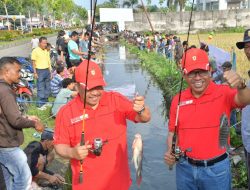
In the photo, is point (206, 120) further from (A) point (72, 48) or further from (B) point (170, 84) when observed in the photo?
(B) point (170, 84)

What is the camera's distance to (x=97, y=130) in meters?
3.14

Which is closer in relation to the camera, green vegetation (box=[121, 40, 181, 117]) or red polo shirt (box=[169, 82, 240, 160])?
red polo shirt (box=[169, 82, 240, 160])

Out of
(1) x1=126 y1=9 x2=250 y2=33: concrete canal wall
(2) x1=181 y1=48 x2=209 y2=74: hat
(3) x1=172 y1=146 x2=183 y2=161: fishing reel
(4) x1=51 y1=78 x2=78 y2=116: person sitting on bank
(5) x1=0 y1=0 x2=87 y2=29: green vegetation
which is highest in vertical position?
(5) x1=0 y1=0 x2=87 y2=29: green vegetation

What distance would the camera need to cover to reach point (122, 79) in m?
17.6

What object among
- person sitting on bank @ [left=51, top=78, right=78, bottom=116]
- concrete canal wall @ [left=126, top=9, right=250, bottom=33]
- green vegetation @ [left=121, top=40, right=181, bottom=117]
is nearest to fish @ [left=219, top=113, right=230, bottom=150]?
person sitting on bank @ [left=51, top=78, right=78, bottom=116]

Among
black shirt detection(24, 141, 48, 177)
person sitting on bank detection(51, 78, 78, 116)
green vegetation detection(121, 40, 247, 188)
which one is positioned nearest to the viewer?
black shirt detection(24, 141, 48, 177)

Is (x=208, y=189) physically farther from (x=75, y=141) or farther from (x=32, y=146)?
(x=32, y=146)

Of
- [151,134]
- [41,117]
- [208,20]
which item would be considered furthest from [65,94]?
[208,20]

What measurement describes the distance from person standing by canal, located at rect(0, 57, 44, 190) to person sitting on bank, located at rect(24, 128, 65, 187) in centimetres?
65

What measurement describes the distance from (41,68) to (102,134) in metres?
7.63

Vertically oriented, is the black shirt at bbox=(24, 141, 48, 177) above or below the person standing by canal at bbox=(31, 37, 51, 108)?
below

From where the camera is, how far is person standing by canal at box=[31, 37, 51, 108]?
1027 cm

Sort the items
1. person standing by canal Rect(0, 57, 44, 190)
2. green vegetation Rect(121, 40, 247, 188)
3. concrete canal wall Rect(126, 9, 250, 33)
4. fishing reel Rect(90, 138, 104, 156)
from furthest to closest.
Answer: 1. concrete canal wall Rect(126, 9, 250, 33)
2. green vegetation Rect(121, 40, 247, 188)
3. person standing by canal Rect(0, 57, 44, 190)
4. fishing reel Rect(90, 138, 104, 156)

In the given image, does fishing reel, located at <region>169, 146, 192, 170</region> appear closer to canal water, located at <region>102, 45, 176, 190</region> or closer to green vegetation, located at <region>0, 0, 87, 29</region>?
canal water, located at <region>102, 45, 176, 190</region>
